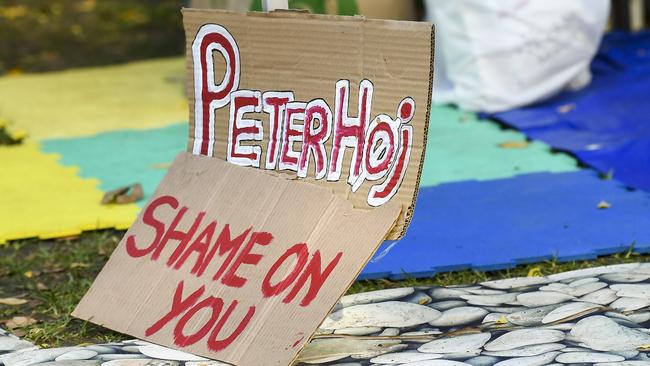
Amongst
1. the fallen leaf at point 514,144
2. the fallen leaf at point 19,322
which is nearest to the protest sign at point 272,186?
the fallen leaf at point 19,322

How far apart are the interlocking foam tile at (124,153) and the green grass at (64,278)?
648mm

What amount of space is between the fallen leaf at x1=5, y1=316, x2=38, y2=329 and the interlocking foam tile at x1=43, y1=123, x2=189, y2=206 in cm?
131

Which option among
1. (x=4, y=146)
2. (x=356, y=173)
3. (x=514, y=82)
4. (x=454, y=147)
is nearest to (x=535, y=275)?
(x=356, y=173)

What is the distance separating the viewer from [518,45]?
5934mm

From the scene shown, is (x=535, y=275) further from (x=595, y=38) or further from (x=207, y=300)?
(x=595, y=38)

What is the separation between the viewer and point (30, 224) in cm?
455

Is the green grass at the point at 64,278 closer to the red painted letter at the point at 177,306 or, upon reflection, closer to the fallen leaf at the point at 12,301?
the fallen leaf at the point at 12,301

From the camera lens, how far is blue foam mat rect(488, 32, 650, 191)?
5.02m

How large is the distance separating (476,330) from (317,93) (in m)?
0.75

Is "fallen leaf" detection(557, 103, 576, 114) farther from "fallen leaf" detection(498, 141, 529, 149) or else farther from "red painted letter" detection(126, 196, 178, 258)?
"red painted letter" detection(126, 196, 178, 258)

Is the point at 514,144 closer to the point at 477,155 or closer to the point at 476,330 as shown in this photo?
the point at 477,155

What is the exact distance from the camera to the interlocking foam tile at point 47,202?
4.49m

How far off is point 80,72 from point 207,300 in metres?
4.55

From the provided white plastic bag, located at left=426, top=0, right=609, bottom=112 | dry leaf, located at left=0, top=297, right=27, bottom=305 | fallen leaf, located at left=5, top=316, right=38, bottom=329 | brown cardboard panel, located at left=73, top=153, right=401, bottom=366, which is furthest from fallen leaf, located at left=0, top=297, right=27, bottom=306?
white plastic bag, located at left=426, top=0, right=609, bottom=112
